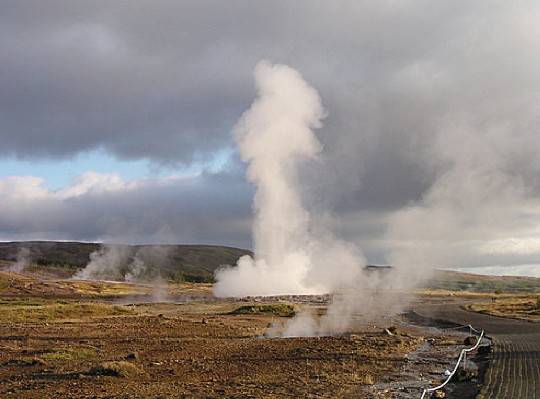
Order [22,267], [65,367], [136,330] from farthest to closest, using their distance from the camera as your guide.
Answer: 1. [22,267]
2. [136,330]
3. [65,367]

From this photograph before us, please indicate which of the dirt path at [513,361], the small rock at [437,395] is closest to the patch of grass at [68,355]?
the small rock at [437,395]

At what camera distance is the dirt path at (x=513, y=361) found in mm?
19125

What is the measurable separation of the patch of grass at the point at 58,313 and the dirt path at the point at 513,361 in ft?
123

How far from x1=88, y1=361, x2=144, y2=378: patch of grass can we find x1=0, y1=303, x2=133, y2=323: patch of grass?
3155 centimetres

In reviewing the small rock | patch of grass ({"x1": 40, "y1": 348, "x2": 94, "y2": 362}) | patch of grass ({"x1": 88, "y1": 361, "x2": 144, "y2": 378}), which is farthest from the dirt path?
patch of grass ({"x1": 40, "y1": 348, "x2": 94, "y2": 362})

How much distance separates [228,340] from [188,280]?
149171 mm

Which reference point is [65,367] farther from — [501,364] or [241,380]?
[501,364]

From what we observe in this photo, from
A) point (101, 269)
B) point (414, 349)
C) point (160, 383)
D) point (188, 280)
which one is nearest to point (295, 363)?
point (160, 383)

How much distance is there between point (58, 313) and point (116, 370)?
39158 mm

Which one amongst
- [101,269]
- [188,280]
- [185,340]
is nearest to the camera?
[185,340]

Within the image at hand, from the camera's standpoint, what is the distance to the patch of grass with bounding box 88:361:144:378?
22222 millimetres

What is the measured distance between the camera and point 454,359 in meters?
27.5

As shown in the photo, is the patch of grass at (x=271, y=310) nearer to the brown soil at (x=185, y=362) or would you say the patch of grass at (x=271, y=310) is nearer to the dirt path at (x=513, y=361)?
the brown soil at (x=185, y=362)

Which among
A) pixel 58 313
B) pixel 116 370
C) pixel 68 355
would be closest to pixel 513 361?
pixel 116 370
